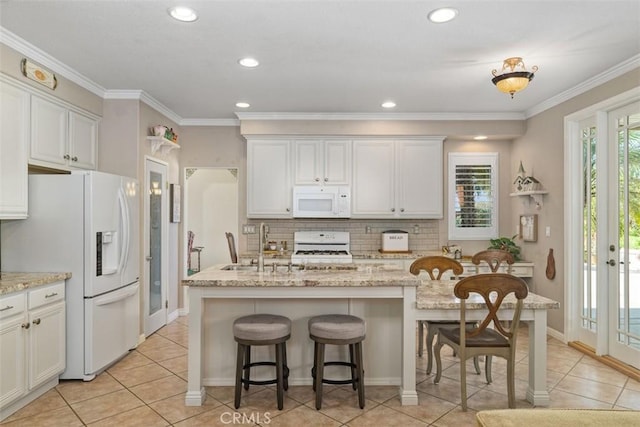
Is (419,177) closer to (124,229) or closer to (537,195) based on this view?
(537,195)

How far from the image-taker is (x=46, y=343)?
3000 millimetres

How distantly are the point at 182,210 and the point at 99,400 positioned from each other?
294cm

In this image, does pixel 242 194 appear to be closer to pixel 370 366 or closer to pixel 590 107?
pixel 370 366

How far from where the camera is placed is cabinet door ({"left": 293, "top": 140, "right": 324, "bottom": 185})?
525 centimetres

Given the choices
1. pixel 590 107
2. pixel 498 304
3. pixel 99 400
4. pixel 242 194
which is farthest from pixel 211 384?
pixel 590 107

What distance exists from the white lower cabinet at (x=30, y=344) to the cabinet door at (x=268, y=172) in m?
2.50

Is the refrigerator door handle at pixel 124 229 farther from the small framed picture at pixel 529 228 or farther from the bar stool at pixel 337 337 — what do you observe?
the small framed picture at pixel 529 228

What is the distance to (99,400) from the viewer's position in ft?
9.77

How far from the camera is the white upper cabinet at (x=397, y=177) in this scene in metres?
5.27

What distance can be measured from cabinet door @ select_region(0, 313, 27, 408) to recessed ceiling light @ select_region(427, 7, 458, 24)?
340 centimetres

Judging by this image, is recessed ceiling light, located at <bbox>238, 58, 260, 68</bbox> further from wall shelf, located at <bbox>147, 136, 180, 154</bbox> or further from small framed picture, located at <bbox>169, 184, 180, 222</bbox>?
small framed picture, located at <bbox>169, 184, 180, 222</bbox>

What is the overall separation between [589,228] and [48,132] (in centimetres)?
510

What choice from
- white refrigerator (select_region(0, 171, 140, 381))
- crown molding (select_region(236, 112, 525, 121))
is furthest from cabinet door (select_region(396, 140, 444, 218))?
white refrigerator (select_region(0, 171, 140, 381))

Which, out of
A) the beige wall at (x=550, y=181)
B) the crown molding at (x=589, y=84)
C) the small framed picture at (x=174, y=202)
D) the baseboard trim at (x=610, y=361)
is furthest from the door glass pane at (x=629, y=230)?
the small framed picture at (x=174, y=202)
